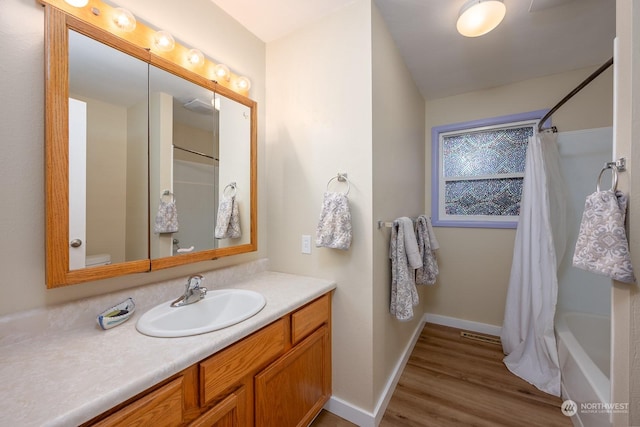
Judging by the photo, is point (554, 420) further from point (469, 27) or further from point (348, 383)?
point (469, 27)

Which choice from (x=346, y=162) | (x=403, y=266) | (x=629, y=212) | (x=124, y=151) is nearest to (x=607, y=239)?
(x=629, y=212)

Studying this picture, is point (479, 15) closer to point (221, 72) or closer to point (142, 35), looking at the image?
point (221, 72)

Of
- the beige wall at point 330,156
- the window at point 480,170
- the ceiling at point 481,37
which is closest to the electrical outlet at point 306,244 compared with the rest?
the beige wall at point 330,156

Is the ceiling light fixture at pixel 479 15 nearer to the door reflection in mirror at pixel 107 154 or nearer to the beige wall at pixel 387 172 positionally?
the beige wall at pixel 387 172

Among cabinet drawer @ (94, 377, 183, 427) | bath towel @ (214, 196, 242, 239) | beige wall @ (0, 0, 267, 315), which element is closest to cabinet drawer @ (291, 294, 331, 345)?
cabinet drawer @ (94, 377, 183, 427)

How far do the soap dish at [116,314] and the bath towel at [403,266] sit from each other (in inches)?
55.0

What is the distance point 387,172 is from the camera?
5.41ft

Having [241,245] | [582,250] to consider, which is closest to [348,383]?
[241,245]

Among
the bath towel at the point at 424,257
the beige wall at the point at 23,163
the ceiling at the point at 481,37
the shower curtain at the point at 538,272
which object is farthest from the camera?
the bath towel at the point at 424,257

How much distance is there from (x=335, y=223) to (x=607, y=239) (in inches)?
42.7

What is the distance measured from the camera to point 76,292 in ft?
3.16

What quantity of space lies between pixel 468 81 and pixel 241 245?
2548 mm

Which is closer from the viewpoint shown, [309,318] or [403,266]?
[309,318]

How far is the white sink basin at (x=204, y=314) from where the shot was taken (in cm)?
92
